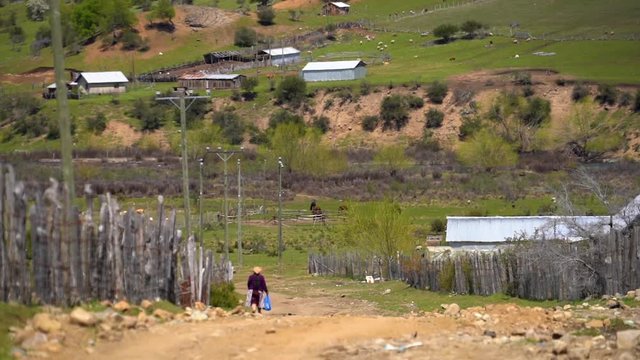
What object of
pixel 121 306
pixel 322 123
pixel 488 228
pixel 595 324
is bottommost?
pixel 488 228

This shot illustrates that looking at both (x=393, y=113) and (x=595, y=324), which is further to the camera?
(x=393, y=113)

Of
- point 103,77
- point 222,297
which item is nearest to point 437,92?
point 103,77

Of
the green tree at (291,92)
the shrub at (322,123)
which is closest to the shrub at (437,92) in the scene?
the shrub at (322,123)

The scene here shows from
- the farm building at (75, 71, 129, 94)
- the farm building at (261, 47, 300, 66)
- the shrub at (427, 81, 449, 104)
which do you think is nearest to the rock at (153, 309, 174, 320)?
the shrub at (427, 81, 449, 104)

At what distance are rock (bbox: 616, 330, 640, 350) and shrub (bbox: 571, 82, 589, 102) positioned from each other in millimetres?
90227

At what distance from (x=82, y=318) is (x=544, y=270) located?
18.5m

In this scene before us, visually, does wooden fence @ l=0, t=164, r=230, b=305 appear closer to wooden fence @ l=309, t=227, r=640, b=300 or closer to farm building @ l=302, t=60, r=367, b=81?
wooden fence @ l=309, t=227, r=640, b=300

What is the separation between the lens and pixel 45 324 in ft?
49.3

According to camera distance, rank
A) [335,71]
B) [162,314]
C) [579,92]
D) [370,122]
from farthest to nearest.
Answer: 1. [335,71]
2. [370,122]
3. [579,92]
4. [162,314]

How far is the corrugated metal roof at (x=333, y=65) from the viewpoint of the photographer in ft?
390

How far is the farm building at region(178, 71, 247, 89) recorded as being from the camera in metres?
118

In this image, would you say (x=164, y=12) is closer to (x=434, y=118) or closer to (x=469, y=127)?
(x=434, y=118)

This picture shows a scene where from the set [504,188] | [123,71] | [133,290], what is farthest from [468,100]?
[133,290]

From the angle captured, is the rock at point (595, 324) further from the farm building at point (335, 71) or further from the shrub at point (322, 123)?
the farm building at point (335, 71)
